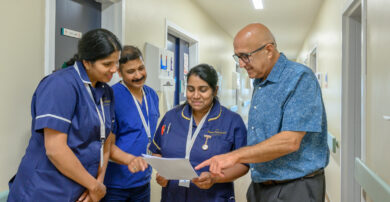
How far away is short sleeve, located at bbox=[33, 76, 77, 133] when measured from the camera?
3.93ft

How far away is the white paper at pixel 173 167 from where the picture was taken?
1299 millimetres

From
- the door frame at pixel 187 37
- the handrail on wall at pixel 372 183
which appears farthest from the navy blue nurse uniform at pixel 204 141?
the door frame at pixel 187 37

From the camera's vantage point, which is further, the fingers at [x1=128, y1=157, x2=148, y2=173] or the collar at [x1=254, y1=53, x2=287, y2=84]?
the fingers at [x1=128, y1=157, x2=148, y2=173]

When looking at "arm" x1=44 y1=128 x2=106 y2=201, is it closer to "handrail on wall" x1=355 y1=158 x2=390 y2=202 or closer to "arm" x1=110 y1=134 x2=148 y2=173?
"arm" x1=110 y1=134 x2=148 y2=173

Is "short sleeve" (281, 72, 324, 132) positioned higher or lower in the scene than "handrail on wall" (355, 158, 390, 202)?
higher

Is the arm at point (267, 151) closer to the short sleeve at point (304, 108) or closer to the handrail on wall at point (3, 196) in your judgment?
the short sleeve at point (304, 108)

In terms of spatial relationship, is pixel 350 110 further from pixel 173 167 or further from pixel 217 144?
pixel 173 167

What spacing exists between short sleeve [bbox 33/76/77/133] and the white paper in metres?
0.38

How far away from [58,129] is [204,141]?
2.29 ft

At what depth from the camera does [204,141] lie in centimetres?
156

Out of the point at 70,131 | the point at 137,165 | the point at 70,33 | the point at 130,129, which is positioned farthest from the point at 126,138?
the point at 70,33

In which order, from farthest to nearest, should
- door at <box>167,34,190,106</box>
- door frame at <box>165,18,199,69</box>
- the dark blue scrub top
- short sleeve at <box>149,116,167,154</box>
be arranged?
door at <box>167,34,190,106</box>, door frame at <box>165,18,199,69</box>, the dark blue scrub top, short sleeve at <box>149,116,167,154</box>

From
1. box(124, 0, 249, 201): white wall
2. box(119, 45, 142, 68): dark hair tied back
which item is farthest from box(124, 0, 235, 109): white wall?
box(119, 45, 142, 68): dark hair tied back

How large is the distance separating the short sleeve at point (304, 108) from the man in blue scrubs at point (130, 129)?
3.26 ft
